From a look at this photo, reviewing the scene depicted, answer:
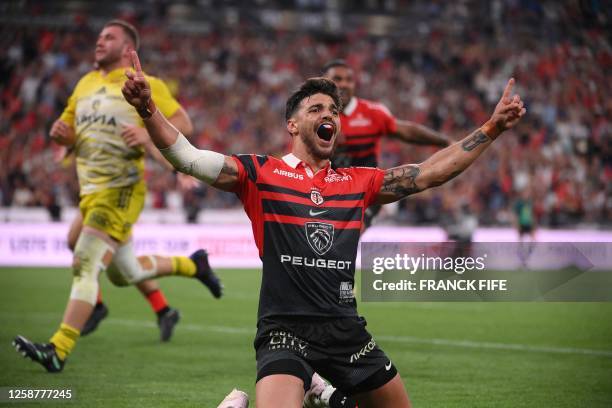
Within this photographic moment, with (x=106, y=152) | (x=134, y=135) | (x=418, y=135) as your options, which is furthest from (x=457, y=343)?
(x=134, y=135)

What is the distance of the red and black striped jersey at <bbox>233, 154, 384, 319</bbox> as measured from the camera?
482 centimetres

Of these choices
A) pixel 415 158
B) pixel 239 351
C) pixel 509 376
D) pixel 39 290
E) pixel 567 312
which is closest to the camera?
pixel 509 376

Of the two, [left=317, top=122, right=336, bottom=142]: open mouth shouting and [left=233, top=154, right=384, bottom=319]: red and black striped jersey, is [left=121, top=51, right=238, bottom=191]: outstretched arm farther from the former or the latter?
[left=317, top=122, right=336, bottom=142]: open mouth shouting

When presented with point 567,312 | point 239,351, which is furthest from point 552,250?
point 239,351

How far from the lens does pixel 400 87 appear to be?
102 feet

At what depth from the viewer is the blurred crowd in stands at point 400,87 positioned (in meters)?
24.4

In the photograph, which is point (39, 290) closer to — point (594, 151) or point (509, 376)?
point (509, 376)

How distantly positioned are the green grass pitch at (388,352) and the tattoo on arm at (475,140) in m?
2.26

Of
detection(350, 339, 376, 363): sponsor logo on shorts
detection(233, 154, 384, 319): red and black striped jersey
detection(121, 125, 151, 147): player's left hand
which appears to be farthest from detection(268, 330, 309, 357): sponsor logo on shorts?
detection(121, 125, 151, 147): player's left hand

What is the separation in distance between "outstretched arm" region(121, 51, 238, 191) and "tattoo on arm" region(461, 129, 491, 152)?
49.1 inches

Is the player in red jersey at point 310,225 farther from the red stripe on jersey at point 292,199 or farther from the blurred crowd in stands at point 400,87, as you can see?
the blurred crowd in stands at point 400,87

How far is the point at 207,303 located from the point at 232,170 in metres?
9.41

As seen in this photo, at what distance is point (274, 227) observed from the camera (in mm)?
4906

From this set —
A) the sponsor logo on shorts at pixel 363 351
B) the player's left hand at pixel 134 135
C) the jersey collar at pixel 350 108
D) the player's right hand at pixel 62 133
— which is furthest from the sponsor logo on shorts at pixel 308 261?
the jersey collar at pixel 350 108
